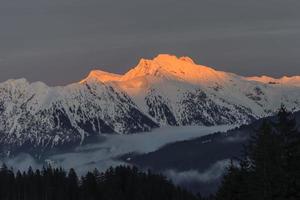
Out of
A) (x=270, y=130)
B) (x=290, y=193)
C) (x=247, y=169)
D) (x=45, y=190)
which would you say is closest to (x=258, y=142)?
(x=270, y=130)

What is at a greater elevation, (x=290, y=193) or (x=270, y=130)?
(x=270, y=130)

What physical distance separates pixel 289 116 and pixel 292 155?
111 inches

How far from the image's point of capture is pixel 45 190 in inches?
7569

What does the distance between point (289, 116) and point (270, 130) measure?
6.21 ft

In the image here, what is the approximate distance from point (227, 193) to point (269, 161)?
48.7ft

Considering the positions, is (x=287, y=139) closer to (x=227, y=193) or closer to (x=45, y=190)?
(x=227, y=193)

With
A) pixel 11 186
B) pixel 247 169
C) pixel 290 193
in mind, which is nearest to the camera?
pixel 290 193

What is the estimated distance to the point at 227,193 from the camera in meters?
73.6

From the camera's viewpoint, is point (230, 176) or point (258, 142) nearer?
point (258, 142)

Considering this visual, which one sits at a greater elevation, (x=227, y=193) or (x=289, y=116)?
(x=289, y=116)

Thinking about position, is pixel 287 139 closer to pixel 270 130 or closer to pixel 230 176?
pixel 270 130

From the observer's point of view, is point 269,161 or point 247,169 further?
point 247,169

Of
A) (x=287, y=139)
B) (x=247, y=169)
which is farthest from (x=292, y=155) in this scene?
(x=247, y=169)

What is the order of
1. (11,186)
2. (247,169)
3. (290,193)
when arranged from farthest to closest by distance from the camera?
(11,186), (247,169), (290,193)
